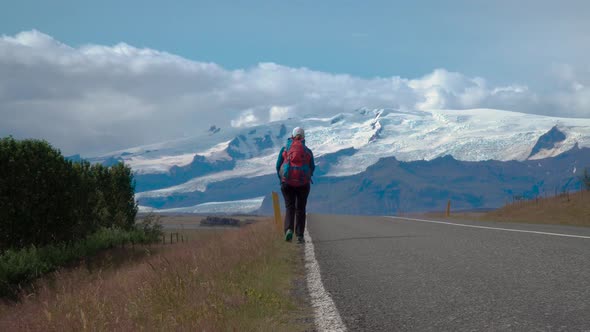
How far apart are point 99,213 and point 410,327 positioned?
5315 cm

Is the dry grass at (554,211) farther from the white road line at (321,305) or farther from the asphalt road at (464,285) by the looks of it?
the white road line at (321,305)

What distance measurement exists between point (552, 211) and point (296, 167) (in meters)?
28.3

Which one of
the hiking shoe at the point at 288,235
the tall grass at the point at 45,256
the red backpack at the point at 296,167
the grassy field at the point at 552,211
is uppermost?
the red backpack at the point at 296,167

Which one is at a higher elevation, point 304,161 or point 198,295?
point 304,161

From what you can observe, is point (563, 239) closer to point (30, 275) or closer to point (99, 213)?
point (30, 275)

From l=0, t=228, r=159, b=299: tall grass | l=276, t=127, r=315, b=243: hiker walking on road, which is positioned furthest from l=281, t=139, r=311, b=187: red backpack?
l=0, t=228, r=159, b=299: tall grass

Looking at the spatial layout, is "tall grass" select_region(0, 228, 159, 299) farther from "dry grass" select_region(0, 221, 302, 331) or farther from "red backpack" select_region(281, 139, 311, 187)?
"dry grass" select_region(0, 221, 302, 331)

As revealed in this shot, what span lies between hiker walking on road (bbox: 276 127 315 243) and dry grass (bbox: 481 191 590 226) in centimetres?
2059

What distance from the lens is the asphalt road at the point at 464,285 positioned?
566 cm

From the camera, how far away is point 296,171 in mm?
13602

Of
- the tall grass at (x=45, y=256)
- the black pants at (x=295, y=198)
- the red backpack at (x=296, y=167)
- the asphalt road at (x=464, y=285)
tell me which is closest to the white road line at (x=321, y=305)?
the asphalt road at (x=464, y=285)

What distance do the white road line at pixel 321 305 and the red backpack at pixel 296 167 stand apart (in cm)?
318

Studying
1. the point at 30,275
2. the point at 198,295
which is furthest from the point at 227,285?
the point at 30,275

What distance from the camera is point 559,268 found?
8.45 m
